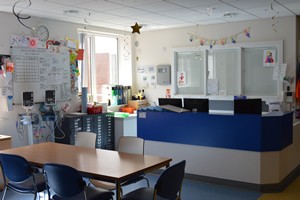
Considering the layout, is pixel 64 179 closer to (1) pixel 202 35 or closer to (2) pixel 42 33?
(2) pixel 42 33

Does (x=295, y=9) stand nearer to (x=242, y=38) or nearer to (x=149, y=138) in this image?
(x=242, y=38)

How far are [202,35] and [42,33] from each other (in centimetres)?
321

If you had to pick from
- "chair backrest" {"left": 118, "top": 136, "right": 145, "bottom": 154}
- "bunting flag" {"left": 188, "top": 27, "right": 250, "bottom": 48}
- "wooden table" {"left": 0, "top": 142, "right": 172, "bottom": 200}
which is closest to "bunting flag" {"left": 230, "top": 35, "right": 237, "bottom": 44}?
"bunting flag" {"left": 188, "top": 27, "right": 250, "bottom": 48}

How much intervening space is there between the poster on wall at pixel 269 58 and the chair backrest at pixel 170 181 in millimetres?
4199

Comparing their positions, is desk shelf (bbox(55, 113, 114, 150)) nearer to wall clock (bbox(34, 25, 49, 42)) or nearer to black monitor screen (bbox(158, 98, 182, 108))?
wall clock (bbox(34, 25, 49, 42))

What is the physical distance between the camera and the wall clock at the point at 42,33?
19.5 ft

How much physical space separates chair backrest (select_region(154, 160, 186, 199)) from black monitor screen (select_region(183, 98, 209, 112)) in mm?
2114

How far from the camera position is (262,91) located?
22.0ft

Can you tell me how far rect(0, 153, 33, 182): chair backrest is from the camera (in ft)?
11.1

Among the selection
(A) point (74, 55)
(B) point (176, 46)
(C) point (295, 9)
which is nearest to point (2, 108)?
(A) point (74, 55)

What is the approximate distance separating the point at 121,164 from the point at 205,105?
2.14m

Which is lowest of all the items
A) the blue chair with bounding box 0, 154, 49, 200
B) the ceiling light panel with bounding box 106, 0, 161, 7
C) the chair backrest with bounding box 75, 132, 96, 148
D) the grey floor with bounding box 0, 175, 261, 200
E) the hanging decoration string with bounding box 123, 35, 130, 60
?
the grey floor with bounding box 0, 175, 261, 200

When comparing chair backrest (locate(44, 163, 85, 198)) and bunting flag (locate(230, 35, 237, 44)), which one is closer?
chair backrest (locate(44, 163, 85, 198))

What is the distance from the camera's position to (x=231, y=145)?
15.5ft
